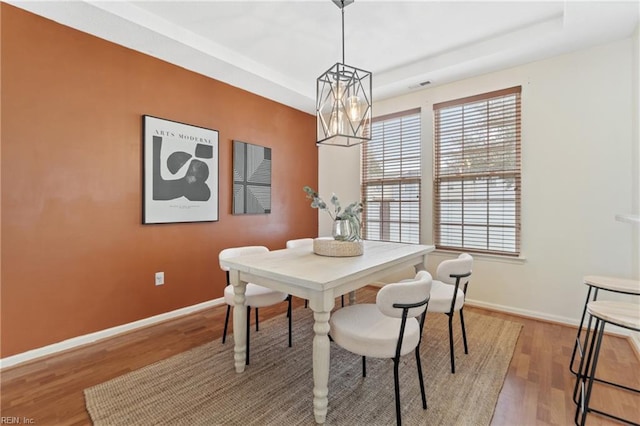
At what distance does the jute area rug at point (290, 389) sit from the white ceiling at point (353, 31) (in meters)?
2.64

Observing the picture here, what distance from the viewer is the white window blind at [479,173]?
3078 millimetres

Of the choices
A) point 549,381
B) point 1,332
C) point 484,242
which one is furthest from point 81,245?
point 484,242

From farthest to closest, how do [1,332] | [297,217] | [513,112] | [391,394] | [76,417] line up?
[297,217], [513,112], [1,332], [391,394], [76,417]

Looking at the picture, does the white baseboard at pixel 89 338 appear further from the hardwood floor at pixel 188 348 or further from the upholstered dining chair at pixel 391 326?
the upholstered dining chair at pixel 391 326

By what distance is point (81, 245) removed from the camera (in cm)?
239

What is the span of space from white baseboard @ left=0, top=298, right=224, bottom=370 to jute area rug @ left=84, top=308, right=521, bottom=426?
0.78m

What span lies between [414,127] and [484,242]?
164cm

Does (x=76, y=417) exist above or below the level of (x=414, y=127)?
below

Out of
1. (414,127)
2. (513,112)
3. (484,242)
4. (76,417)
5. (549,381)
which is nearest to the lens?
(76,417)

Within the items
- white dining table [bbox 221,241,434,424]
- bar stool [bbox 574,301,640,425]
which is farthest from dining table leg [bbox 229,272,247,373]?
bar stool [bbox 574,301,640,425]

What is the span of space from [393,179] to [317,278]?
2.76 m

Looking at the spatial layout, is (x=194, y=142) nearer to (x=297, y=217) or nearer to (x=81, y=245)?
(x=81, y=245)

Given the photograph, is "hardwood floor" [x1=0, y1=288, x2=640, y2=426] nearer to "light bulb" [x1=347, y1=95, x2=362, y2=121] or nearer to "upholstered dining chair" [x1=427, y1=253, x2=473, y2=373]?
"upholstered dining chair" [x1=427, y1=253, x2=473, y2=373]

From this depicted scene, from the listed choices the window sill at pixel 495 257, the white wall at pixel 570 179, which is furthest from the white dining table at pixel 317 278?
the white wall at pixel 570 179
